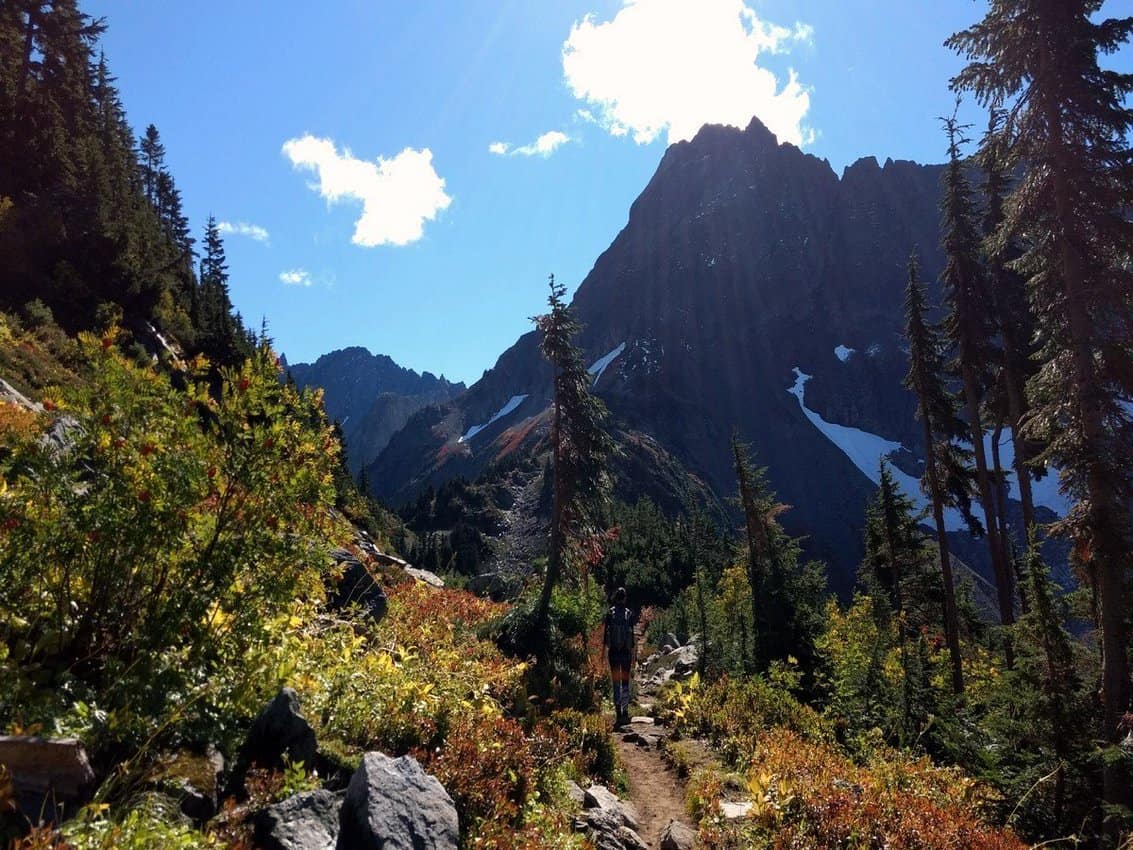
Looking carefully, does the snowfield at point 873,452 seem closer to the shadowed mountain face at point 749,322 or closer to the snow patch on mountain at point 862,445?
the snow patch on mountain at point 862,445

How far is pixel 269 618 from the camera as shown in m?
4.95

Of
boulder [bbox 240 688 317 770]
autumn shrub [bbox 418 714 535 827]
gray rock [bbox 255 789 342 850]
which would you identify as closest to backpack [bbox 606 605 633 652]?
autumn shrub [bbox 418 714 535 827]

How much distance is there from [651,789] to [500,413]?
170m

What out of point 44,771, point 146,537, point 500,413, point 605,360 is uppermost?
point 605,360

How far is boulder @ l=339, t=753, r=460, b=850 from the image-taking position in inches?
145

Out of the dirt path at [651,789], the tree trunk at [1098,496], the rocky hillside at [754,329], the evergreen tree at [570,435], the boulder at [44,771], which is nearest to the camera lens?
the boulder at [44,771]

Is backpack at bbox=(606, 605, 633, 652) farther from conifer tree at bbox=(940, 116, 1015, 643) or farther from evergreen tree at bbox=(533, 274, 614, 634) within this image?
conifer tree at bbox=(940, 116, 1015, 643)

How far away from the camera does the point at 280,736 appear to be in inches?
170

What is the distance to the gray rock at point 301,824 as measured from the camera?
11.5ft

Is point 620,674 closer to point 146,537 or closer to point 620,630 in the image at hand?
point 620,630

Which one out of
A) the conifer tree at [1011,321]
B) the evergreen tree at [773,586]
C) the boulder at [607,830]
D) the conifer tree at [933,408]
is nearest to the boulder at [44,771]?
the boulder at [607,830]

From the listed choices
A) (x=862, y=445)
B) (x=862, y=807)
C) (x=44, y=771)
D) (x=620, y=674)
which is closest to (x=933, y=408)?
(x=620, y=674)

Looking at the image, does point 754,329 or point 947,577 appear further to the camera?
point 754,329

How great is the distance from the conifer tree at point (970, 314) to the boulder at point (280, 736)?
58.8 feet
